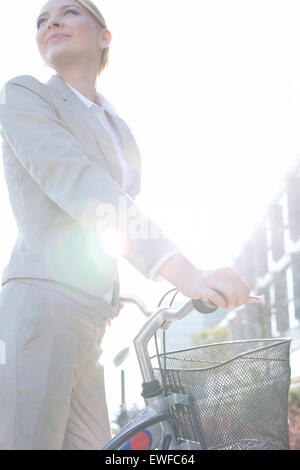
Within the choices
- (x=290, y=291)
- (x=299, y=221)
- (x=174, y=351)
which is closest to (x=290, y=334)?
(x=290, y=291)

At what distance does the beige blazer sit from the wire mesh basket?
37 cm

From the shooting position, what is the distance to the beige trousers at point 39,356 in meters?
1.41

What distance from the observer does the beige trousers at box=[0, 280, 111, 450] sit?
1.41m

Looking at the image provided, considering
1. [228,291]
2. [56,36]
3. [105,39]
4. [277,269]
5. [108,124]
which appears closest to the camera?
[228,291]

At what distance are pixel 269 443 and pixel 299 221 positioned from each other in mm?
14354

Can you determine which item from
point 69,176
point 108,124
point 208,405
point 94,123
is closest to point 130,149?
point 108,124

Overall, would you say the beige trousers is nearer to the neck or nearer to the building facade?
the neck

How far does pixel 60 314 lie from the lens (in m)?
1.47

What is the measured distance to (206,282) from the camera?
48.0 inches

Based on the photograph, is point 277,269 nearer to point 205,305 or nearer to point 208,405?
point 208,405

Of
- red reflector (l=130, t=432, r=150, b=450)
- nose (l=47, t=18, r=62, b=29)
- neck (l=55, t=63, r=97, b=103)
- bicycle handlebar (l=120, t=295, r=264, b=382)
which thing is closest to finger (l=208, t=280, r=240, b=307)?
bicycle handlebar (l=120, t=295, r=264, b=382)

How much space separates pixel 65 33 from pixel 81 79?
172 millimetres

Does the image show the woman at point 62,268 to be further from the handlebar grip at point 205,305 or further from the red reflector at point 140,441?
the red reflector at point 140,441
